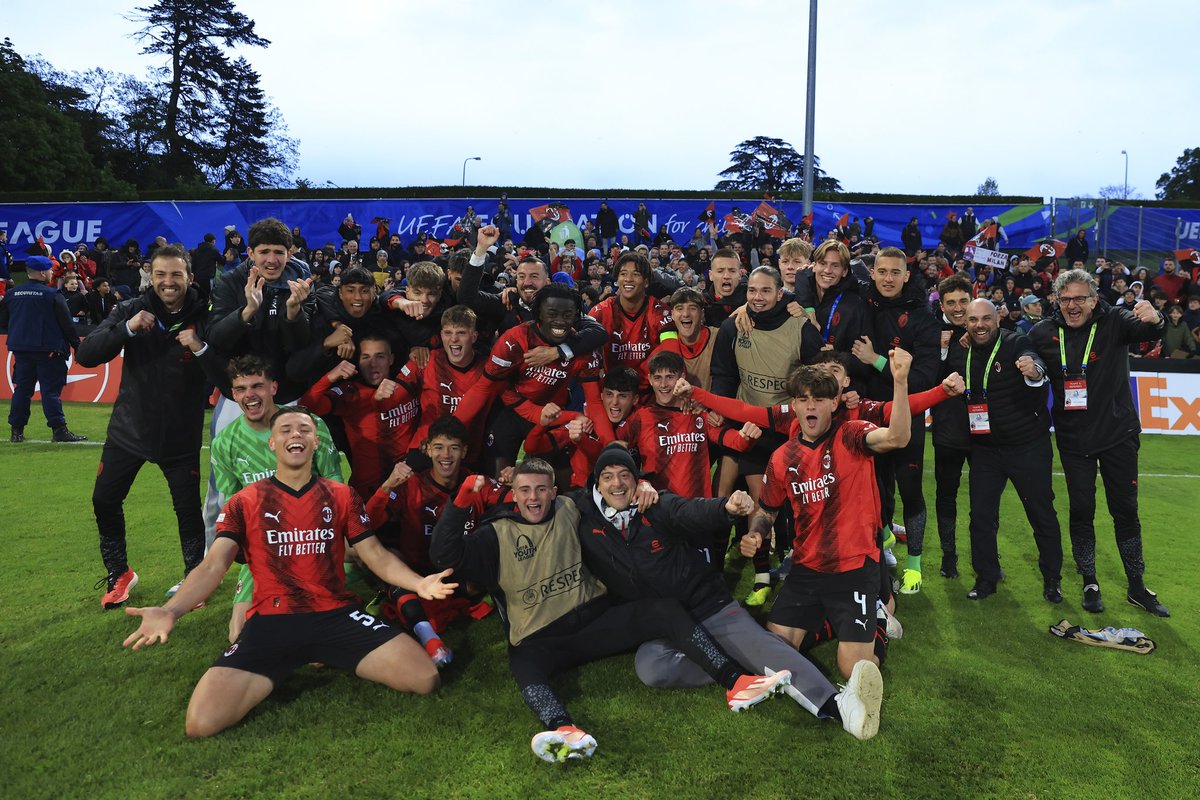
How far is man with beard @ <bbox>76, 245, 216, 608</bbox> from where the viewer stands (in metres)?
5.48

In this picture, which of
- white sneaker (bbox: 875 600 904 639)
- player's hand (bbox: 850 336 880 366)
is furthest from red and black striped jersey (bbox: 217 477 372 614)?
player's hand (bbox: 850 336 880 366)

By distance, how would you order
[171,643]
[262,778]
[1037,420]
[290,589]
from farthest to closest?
1. [1037,420]
2. [171,643]
3. [290,589]
4. [262,778]

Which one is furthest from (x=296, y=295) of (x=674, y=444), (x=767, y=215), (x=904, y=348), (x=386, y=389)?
(x=767, y=215)

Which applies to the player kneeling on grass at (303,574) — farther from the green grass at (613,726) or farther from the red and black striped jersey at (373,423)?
the red and black striped jersey at (373,423)

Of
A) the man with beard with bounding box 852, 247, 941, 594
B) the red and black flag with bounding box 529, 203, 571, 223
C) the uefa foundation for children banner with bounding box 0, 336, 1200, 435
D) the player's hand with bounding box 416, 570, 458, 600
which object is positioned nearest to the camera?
the player's hand with bounding box 416, 570, 458, 600

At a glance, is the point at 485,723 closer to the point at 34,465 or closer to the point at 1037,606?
the point at 1037,606

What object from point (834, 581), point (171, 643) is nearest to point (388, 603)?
point (171, 643)

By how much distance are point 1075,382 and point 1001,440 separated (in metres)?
0.65

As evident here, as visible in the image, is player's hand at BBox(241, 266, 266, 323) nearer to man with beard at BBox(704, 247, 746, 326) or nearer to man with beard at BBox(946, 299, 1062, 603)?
man with beard at BBox(704, 247, 746, 326)

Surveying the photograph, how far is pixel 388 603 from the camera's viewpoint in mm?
5266

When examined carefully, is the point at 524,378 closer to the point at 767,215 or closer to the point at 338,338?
the point at 338,338

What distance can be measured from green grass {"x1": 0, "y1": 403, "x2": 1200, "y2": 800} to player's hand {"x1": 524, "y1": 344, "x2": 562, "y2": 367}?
1.91 metres

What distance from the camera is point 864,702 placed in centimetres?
392

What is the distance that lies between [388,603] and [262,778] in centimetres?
168
